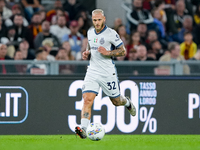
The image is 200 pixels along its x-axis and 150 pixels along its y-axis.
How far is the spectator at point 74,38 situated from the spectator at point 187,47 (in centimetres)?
296

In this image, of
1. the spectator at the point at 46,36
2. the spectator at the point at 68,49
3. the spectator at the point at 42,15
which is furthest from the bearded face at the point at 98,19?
the spectator at the point at 42,15

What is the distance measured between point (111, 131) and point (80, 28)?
5.03 metres

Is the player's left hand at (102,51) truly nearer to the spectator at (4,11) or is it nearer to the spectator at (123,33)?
the spectator at (123,33)

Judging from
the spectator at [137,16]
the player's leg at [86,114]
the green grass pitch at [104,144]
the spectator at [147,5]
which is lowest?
the green grass pitch at [104,144]

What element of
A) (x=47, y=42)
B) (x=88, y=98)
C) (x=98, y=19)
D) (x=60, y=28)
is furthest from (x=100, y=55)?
(x=60, y=28)

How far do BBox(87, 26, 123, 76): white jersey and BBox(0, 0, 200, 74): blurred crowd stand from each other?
2829 mm

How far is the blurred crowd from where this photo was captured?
1320 cm

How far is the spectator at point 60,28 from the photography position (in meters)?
14.8

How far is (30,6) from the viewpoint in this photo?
1578 cm

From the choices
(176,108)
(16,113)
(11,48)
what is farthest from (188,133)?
(11,48)

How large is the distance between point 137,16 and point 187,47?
191 cm

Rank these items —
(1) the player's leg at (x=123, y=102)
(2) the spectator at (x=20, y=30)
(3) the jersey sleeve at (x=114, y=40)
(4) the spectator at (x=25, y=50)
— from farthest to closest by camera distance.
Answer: (2) the spectator at (x=20, y=30)
(4) the spectator at (x=25, y=50)
(1) the player's leg at (x=123, y=102)
(3) the jersey sleeve at (x=114, y=40)

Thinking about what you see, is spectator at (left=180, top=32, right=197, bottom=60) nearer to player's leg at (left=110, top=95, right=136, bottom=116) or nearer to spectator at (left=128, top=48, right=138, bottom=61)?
spectator at (left=128, top=48, right=138, bottom=61)

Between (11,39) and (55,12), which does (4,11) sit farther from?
(55,12)
